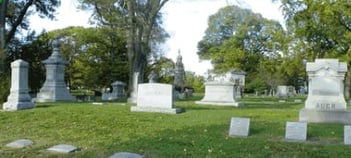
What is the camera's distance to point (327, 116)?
12289 millimetres

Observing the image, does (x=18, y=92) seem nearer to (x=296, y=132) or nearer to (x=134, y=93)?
(x=134, y=93)

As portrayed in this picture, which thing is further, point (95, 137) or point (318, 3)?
point (318, 3)

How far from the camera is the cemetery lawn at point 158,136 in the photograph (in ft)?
26.8

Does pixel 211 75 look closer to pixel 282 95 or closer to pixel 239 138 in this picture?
pixel 282 95

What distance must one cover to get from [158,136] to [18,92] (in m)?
8.03

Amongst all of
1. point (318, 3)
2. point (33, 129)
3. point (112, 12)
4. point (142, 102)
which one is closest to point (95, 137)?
point (33, 129)

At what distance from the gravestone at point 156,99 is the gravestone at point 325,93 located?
14.8ft

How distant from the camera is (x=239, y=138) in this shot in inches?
366

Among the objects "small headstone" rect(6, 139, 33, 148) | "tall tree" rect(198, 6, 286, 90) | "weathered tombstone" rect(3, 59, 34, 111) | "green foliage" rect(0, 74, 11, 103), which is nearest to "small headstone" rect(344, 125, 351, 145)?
"small headstone" rect(6, 139, 33, 148)

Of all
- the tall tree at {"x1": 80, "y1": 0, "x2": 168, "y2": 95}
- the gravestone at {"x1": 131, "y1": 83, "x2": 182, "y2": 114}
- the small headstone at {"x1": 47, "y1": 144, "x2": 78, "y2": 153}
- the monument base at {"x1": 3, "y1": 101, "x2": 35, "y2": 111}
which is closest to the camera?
the small headstone at {"x1": 47, "y1": 144, "x2": 78, "y2": 153}

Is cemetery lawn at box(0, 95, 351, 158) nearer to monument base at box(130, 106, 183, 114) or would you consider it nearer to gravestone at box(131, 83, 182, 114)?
monument base at box(130, 106, 183, 114)

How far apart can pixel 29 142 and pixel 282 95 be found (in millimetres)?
31176

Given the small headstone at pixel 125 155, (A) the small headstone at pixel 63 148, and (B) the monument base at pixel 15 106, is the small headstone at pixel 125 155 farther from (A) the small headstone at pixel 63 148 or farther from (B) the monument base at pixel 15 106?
(B) the monument base at pixel 15 106

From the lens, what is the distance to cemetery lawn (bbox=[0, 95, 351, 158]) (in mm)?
8180
